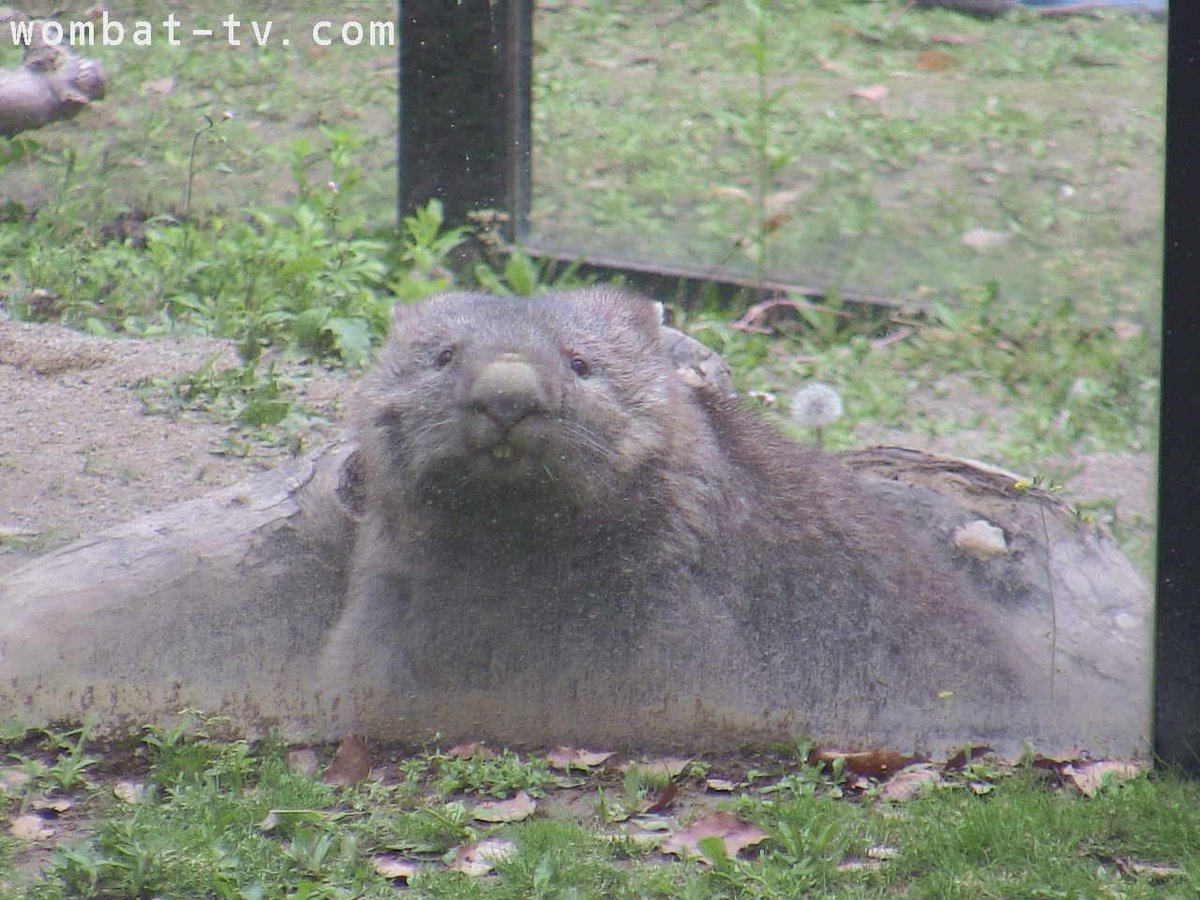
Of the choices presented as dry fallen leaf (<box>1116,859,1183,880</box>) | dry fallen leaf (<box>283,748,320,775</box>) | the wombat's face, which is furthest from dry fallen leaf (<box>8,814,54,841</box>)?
dry fallen leaf (<box>1116,859,1183,880</box>)

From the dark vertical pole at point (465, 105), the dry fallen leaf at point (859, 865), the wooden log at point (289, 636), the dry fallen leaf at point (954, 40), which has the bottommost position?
the dry fallen leaf at point (859, 865)

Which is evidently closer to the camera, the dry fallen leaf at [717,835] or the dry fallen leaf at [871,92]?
the dry fallen leaf at [717,835]

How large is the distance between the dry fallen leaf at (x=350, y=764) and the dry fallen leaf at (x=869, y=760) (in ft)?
3.67

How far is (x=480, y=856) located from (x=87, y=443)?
1499 millimetres

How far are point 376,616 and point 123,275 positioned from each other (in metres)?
1.12

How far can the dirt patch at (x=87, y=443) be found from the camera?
3.93 metres

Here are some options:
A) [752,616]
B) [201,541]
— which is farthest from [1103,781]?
[201,541]

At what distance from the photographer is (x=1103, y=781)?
3.70 m

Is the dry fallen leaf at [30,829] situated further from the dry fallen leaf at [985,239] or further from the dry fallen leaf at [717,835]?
the dry fallen leaf at [985,239]

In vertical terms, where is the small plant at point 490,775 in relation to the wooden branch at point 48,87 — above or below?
below

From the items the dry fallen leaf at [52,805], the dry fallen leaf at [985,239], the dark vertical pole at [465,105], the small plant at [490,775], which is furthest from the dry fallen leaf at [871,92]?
the dry fallen leaf at [52,805]

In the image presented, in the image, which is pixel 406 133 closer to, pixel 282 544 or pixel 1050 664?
pixel 282 544

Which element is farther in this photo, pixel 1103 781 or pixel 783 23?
pixel 783 23

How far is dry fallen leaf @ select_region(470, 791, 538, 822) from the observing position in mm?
3521
